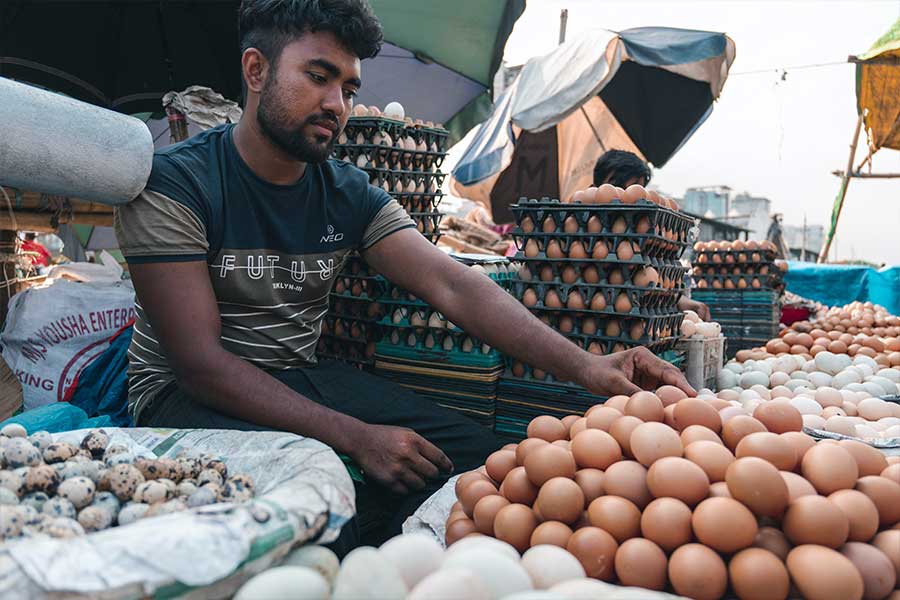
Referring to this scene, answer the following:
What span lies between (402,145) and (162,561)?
3028 millimetres

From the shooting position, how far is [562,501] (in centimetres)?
136

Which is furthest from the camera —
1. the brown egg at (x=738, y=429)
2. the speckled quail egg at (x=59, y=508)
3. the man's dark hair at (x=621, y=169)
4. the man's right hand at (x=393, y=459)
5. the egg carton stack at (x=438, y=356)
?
the man's dark hair at (x=621, y=169)

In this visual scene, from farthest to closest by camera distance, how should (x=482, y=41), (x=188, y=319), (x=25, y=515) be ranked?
(x=482, y=41) < (x=188, y=319) < (x=25, y=515)

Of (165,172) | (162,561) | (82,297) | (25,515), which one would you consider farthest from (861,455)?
(82,297)

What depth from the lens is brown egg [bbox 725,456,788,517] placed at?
120cm

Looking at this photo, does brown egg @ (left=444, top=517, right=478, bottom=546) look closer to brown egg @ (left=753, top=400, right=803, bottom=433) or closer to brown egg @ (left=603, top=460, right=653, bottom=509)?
brown egg @ (left=603, top=460, right=653, bottom=509)

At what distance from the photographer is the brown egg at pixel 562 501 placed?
1.36 m

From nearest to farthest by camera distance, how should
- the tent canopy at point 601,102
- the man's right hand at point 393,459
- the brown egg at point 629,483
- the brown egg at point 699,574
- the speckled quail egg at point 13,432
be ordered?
the brown egg at point 699,574
the brown egg at point 629,483
the speckled quail egg at point 13,432
the man's right hand at point 393,459
the tent canopy at point 601,102

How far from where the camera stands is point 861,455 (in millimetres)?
1438

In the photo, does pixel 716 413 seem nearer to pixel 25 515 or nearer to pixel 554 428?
pixel 554 428

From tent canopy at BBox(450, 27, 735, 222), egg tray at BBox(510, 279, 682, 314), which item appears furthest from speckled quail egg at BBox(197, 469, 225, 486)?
tent canopy at BBox(450, 27, 735, 222)

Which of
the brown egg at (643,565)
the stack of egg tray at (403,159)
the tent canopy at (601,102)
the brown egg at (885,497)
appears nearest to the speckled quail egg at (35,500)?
the brown egg at (643,565)

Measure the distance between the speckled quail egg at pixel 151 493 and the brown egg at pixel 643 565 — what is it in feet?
3.21

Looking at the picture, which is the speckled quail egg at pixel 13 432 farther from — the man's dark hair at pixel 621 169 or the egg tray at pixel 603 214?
the man's dark hair at pixel 621 169
